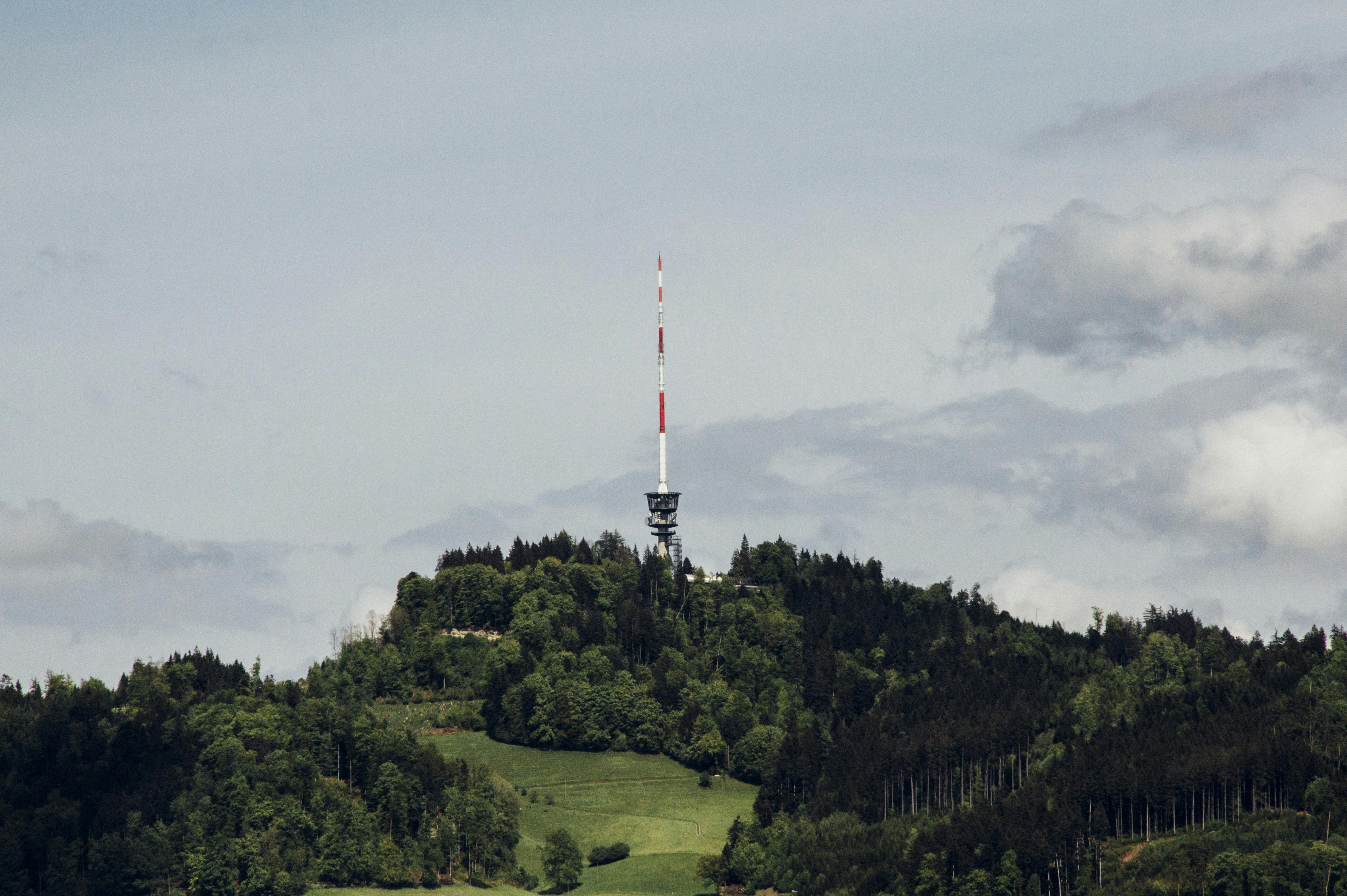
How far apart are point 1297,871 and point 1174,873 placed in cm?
1339

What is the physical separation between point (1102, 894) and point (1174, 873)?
8.13 metres

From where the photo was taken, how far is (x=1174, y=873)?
195 m

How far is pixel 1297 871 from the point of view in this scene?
186 meters

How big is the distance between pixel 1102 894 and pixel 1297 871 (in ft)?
69.9

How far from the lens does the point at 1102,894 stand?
652ft

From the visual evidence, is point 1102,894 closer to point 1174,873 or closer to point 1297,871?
point 1174,873

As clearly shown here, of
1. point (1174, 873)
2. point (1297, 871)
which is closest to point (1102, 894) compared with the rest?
point (1174, 873)

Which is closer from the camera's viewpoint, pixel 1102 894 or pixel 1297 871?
pixel 1297 871
